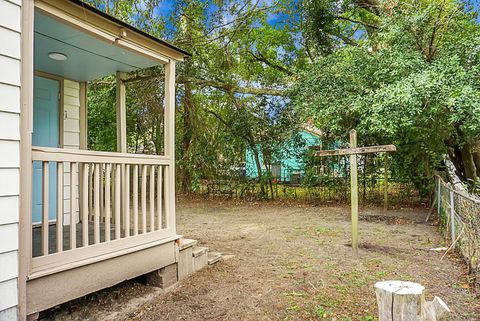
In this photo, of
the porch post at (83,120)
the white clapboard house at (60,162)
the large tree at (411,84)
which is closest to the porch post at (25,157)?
the white clapboard house at (60,162)

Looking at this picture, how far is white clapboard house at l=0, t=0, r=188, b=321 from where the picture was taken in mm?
2410

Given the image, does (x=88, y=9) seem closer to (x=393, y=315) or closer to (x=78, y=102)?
(x=78, y=102)

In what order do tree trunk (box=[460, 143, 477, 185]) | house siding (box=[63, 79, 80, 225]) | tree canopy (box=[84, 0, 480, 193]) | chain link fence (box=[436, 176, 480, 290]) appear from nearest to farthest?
chain link fence (box=[436, 176, 480, 290]) → house siding (box=[63, 79, 80, 225]) → tree canopy (box=[84, 0, 480, 193]) → tree trunk (box=[460, 143, 477, 185])

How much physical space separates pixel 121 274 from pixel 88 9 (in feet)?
7.97

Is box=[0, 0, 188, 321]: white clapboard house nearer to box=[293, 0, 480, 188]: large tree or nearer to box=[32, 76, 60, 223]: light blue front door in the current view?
box=[32, 76, 60, 223]: light blue front door

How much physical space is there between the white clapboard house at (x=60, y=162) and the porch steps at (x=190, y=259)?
14cm

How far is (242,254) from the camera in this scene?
498 centimetres

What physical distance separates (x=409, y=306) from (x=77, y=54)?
4000 millimetres

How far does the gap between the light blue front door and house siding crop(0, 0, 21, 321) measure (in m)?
2.13

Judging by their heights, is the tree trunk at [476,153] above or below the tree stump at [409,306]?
above

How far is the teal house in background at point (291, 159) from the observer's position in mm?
10633

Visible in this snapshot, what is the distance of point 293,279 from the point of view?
393 cm

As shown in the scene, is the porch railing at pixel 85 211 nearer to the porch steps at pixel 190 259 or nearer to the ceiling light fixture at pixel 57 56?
the porch steps at pixel 190 259

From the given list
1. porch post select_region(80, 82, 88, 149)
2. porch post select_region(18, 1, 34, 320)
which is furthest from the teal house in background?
porch post select_region(18, 1, 34, 320)
